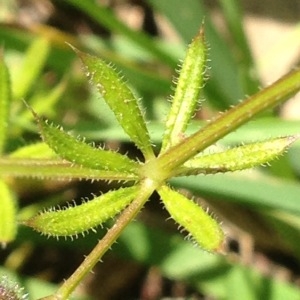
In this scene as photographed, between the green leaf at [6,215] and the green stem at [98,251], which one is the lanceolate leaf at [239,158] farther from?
the green leaf at [6,215]

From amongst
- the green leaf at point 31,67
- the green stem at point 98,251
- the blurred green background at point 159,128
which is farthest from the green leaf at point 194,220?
the green leaf at point 31,67

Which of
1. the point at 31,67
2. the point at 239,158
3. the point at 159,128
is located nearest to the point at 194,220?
the point at 239,158

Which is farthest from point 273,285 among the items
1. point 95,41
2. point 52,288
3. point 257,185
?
point 95,41

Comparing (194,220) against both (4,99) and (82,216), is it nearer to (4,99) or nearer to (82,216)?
(82,216)

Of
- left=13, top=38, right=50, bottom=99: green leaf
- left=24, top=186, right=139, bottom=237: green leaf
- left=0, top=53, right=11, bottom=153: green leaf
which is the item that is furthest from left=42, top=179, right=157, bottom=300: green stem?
left=13, top=38, right=50, bottom=99: green leaf

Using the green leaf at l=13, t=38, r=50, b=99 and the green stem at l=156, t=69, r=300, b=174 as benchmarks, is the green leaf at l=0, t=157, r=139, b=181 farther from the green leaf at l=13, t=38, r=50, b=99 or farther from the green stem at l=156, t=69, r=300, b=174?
the green leaf at l=13, t=38, r=50, b=99

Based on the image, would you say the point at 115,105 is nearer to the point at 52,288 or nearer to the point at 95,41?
the point at 52,288
